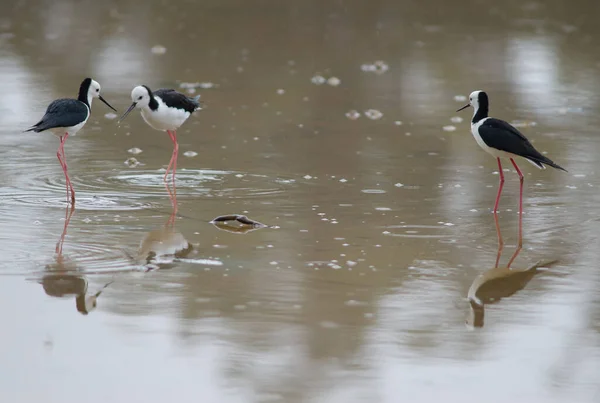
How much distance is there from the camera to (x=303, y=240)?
296 inches

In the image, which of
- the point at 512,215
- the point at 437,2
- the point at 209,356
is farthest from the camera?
the point at 437,2

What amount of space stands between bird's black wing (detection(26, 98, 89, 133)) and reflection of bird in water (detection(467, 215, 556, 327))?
146 inches

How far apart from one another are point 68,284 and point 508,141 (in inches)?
146

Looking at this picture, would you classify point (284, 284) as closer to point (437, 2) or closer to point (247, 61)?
point (247, 61)

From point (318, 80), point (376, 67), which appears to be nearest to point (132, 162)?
point (318, 80)

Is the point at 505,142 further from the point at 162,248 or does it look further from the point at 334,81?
the point at 334,81

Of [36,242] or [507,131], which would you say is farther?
[507,131]

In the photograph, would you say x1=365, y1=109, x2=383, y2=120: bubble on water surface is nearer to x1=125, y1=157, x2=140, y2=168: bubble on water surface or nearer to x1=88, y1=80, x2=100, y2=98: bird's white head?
x1=125, y1=157, x2=140, y2=168: bubble on water surface

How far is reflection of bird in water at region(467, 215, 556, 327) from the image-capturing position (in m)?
6.23

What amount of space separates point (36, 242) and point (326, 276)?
6.64 ft

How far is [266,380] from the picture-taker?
5.17 m

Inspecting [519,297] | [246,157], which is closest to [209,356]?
[519,297]

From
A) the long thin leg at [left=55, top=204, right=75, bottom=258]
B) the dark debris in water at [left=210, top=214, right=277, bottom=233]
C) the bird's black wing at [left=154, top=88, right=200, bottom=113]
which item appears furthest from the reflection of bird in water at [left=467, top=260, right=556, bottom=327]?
the bird's black wing at [left=154, top=88, right=200, bottom=113]

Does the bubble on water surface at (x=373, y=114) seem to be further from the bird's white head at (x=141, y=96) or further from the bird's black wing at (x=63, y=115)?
the bird's black wing at (x=63, y=115)
